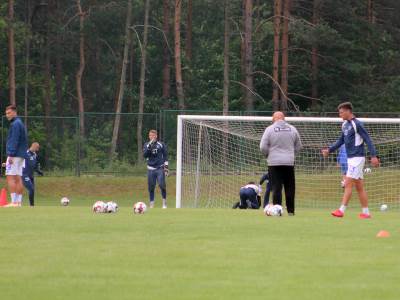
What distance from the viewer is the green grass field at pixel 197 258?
8.70 meters

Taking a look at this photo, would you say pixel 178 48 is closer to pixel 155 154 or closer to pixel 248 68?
pixel 248 68

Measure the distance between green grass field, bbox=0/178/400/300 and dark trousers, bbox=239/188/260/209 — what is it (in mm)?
7716

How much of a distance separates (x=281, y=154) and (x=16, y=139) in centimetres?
559

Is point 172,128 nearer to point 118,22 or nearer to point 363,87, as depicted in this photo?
point 363,87

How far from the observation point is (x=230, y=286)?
8.85 metres

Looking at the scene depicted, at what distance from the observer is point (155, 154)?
26219mm

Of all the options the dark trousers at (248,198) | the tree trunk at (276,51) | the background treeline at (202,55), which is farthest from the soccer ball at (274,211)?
the tree trunk at (276,51)

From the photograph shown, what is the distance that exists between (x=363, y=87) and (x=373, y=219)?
115 ft

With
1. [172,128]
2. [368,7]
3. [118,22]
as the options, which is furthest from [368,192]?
[118,22]

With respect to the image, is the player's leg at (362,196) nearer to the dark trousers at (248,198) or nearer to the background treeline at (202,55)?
the dark trousers at (248,198)

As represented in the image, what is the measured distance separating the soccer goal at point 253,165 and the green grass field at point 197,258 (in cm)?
1154

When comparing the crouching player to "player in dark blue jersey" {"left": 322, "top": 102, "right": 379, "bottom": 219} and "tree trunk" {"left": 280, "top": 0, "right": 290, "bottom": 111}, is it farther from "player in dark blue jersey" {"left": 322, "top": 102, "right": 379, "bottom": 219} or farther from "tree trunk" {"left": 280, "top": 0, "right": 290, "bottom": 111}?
"tree trunk" {"left": 280, "top": 0, "right": 290, "bottom": 111}

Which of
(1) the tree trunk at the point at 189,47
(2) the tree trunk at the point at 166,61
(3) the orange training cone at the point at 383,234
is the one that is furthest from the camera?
(1) the tree trunk at the point at 189,47

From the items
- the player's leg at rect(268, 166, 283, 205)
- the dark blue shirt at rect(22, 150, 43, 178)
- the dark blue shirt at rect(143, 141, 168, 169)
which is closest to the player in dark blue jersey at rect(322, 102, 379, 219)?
the player's leg at rect(268, 166, 283, 205)
